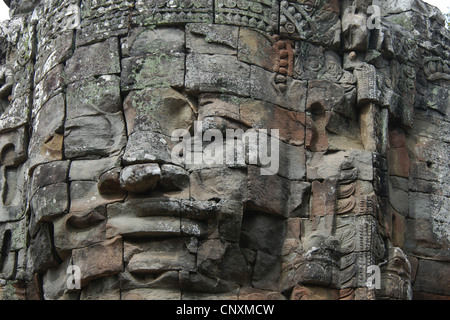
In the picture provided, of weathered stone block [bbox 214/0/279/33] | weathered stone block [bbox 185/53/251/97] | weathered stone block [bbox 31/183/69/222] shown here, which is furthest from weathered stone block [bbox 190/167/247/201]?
weathered stone block [bbox 214/0/279/33]

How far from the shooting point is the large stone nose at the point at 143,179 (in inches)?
642

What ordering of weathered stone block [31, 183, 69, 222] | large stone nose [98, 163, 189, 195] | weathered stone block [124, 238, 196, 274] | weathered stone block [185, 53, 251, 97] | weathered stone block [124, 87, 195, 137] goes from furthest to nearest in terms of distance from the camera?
weathered stone block [185, 53, 251, 97], weathered stone block [124, 87, 195, 137], weathered stone block [31, 183, 69, 222], large stone nose [98, 163, 189, 195], weathered stone block [124, 238, 196, 274]

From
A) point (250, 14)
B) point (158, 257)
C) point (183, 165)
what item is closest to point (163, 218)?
point (158, 257)

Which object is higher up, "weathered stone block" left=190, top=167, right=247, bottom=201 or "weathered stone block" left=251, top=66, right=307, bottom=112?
"weathered stone block" left=251, top=66, right=307, bottom=112

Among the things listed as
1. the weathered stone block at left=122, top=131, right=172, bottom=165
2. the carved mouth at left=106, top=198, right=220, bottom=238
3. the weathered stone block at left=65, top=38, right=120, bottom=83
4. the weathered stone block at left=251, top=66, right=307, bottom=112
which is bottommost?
→ the carved mouth at left=106, top=198, right=220, bottom=238

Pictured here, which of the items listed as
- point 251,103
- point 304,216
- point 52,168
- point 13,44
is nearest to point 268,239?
point 304,216

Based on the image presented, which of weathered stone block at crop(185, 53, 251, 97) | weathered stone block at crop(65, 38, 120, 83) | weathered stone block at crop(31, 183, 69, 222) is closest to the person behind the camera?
weathered stone block at crop(31, 183, 69, 222)

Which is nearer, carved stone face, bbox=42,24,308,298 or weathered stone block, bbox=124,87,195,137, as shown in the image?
carved stone face, bbox=42,24,308,298

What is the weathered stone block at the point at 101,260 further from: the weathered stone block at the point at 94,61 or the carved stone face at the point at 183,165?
A: the weathered stone block at the point at 94,61

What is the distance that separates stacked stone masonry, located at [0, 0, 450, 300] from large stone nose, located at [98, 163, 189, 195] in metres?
0.02

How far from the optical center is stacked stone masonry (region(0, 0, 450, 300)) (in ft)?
53.6

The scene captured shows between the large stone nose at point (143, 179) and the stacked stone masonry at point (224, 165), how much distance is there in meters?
0.02

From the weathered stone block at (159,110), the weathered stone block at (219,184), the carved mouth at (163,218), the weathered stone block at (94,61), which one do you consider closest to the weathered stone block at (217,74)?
the weathered stone block at (159,110)

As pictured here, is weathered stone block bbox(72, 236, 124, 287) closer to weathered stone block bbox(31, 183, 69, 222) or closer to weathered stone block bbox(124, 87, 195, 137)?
weathered stone block bbox(31, 183, 69, 222)
